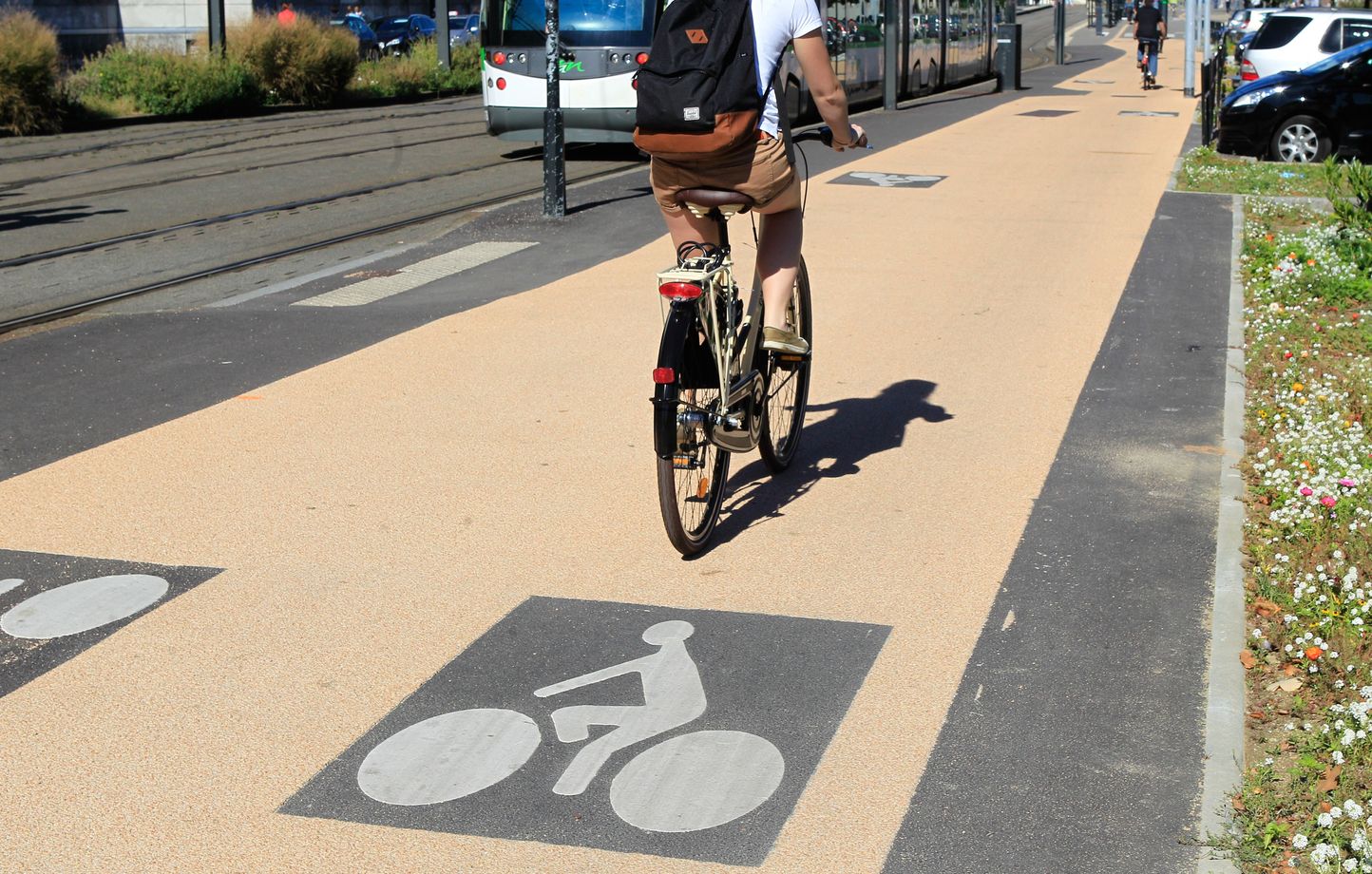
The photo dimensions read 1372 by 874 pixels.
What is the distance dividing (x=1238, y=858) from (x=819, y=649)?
58.9 inches

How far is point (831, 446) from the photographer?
7059 millimetres

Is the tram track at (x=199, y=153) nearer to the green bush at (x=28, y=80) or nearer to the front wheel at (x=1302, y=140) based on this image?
the green bush at (x=28, y=80)

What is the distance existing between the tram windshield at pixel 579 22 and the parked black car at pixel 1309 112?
6887 millimetres

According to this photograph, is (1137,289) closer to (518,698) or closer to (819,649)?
(819,649)

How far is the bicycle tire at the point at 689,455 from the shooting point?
5.19m

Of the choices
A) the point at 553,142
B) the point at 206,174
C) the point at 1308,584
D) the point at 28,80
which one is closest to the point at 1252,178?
the point at 553,142

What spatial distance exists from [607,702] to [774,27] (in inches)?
91.2

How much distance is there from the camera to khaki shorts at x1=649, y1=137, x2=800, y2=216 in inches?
215

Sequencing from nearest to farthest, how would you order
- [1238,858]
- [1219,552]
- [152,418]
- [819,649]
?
[1238,858], [819,649], [1219,552], [152,418]

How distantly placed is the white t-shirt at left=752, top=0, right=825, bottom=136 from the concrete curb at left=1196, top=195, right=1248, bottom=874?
7.37 feet

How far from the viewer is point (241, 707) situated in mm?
4375

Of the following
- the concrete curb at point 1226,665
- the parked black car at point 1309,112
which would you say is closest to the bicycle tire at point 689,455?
the concrete curb at point 1226,665

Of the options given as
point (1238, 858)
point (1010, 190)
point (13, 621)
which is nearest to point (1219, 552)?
point (1238, 858)

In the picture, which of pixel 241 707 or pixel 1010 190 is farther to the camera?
pixel 1010 190
